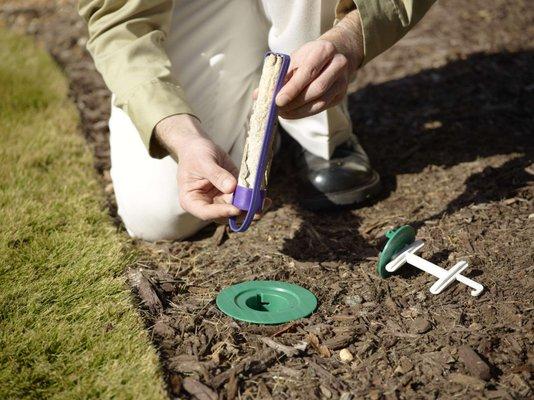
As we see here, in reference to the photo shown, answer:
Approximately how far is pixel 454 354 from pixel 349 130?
1.49m

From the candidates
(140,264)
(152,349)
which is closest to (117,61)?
(140,264)

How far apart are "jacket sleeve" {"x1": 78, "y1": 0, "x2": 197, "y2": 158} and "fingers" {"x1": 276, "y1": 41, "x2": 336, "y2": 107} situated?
19.3 inches

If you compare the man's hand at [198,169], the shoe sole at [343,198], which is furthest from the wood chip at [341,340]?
the shoe sole at [343,198]

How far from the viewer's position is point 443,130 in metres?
3.77

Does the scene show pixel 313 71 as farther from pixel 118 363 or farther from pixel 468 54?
pixel 468 54

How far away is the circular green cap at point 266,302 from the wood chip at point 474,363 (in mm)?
550

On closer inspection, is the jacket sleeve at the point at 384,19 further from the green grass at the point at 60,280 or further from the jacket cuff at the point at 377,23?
the green grass at the point at 60,280

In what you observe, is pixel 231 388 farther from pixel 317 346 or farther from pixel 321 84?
pixel 321 84

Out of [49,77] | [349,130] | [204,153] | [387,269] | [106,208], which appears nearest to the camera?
[204,153]

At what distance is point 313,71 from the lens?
86.1 inches

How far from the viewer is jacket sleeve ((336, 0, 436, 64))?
2439 millimetres

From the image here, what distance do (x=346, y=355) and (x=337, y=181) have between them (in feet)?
3.69

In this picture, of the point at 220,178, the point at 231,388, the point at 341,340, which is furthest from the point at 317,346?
the point at 220,178

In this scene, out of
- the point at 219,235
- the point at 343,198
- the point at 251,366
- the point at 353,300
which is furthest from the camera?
the point at 343,198
